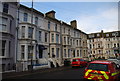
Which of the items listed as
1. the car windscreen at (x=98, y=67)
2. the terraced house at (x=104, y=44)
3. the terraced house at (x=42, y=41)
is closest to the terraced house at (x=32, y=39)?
the terraced house at (x=42, y=41)

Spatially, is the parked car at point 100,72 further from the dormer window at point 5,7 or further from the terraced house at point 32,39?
the dormer window at point 5,7

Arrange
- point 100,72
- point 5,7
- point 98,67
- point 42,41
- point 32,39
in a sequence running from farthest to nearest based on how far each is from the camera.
→ 1. point 42,41
2. point 32,39
3. point 5,7
4. point 98,67
5. point 100,72

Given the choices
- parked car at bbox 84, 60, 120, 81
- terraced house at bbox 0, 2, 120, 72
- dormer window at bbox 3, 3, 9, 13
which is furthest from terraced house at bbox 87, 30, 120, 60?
parked car at bbox 84, 60, 120, 81

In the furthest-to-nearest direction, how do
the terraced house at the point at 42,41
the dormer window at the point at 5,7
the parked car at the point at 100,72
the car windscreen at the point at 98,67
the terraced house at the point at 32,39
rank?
the terraced house at the point at 42,41
the dormer window at the point at 5,7
the terraced house at the point at 32,39
the car windscreen at the point at 98,67
the parked car at the point at 100,72

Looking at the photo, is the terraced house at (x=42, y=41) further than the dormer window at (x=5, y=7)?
Yes

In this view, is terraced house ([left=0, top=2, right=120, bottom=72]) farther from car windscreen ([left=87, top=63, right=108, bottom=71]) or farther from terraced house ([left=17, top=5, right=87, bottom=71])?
car windscreen ([left=87, top=63, right=108, bottom=71])

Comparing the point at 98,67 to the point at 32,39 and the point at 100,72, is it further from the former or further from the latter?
the point at 32,39

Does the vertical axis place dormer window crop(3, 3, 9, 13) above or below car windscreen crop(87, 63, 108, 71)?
above

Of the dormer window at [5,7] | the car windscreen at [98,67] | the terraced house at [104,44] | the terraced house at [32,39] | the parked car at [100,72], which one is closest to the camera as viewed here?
the parked car at [100,72]

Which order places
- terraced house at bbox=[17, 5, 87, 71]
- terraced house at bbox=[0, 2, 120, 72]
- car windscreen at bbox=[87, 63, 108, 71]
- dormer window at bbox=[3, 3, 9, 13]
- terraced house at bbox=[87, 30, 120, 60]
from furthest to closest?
terraced house at bbox=[87, 30, 120, 60], terraced house at bbox=[17, 5, 87, 71], dormer window at bbox=[3, 3, 9, 13], terraced house at bbox=[0, 2, 120, 72], car windscreen at bbox=[87, 63, 108, 71]

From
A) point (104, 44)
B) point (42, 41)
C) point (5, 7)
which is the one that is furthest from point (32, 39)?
point (104, 44)

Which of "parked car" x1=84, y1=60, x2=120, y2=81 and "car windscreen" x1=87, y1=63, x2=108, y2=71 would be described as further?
"car windscreen" x1=87, y1=63, x2=108, y2=71

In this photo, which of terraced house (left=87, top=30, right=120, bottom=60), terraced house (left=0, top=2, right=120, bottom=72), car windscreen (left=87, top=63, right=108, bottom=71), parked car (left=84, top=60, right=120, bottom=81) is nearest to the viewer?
parked car (left=84, top=60, right=120, bottom=81)

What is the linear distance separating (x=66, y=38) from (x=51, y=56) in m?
7.28
